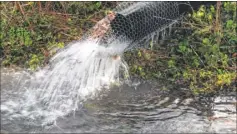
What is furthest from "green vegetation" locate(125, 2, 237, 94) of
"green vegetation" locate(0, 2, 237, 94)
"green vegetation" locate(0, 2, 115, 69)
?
"green vegetation" locate(0, 2, 115, 69)

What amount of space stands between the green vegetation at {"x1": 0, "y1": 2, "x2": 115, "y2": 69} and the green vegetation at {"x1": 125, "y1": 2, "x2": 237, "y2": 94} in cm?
86

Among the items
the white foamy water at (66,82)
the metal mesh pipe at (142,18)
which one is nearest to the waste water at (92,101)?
the white foamy water at (66,82)

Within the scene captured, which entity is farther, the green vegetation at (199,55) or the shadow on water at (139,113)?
the green vegetation at (199,55)

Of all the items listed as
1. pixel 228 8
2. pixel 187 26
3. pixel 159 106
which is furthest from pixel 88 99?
pixel 228 8

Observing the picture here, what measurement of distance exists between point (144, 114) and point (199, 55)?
3.70 feet

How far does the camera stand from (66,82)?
500 cm

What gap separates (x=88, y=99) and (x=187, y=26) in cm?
171

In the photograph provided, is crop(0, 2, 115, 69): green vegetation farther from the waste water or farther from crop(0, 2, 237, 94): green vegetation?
the waste water

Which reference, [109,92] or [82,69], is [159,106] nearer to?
[109,92]

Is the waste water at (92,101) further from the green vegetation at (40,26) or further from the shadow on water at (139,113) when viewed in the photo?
the green vegetation at (40,26)

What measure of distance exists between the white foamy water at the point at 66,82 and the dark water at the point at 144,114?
11 cm

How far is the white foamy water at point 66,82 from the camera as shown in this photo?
15.0 feet

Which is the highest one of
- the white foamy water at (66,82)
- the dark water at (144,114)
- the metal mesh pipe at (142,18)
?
the metal mesh pipe at (142,18)

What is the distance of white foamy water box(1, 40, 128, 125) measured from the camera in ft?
15.0
